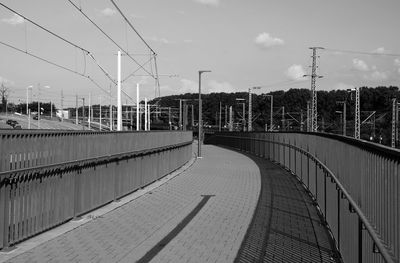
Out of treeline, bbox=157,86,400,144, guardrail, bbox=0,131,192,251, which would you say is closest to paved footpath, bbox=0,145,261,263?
guardrail, bbox=0,131,192,251

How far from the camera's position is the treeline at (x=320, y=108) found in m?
80.8

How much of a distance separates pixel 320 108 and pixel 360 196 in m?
106

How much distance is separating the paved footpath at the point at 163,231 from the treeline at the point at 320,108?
6019cm

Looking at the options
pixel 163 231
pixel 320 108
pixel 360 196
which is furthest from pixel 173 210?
pixel 320 108

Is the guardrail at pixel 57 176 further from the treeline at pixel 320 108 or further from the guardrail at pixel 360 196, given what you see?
the treeline at pixel 320 108

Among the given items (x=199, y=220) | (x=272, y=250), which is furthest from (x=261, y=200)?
(x=272, y=250)

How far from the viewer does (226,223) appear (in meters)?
10.3

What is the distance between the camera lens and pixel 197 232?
9375 mm

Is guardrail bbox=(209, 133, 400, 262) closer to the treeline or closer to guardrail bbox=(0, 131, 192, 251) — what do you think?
guardrail bbox=(0, 131, 192, 251)

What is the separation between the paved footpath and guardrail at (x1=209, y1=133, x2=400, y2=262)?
1.51 meters

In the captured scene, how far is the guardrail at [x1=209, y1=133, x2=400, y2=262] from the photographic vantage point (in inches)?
158

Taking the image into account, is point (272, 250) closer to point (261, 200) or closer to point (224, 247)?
point (224, 247)

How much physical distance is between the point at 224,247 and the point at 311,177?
6472 mm

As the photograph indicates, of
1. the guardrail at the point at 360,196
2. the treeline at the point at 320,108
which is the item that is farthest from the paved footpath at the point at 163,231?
the treeline at the point at 320,108
